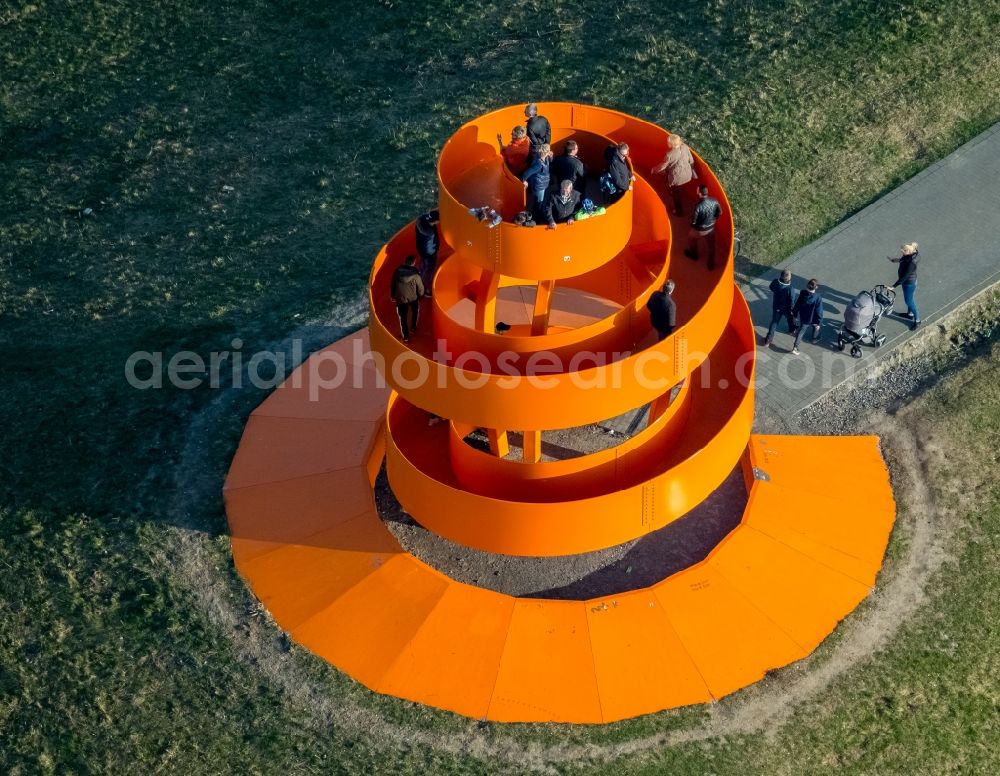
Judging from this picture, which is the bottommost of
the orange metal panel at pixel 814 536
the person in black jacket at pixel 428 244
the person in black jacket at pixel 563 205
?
the orange metal panel at pixel 814 536

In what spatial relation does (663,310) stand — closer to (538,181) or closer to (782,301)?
(538,181)

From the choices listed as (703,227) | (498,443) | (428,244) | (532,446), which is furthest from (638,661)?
(428,244)

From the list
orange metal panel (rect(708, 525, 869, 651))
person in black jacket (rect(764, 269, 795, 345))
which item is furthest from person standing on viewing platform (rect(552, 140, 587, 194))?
person in black jacket (rect(764, 269, 795, 345))

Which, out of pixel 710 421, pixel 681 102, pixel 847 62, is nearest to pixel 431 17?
pixel 681 102

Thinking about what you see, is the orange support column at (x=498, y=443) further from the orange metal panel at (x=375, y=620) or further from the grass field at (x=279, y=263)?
the grass field at (x=279, y=263)

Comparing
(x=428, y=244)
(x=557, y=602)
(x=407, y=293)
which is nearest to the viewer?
(x=407, y=293)

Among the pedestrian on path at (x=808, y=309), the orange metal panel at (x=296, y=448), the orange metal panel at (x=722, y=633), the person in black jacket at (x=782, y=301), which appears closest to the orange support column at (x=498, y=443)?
the orange metal panel at (x=296, y=448)

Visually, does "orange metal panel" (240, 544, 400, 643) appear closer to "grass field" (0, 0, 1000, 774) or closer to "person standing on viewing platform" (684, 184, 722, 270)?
"grass field" (0, 0, 1000, 774)
